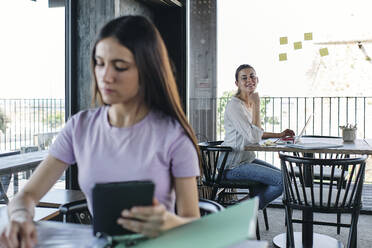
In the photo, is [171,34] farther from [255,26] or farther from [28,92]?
[255,26]

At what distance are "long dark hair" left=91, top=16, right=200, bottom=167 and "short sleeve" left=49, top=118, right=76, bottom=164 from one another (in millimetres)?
249

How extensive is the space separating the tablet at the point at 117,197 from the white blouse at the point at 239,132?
7.64ft

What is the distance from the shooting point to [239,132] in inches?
128

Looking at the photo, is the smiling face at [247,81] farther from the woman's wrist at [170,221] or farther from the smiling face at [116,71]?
the woman's wrist at [170,221]

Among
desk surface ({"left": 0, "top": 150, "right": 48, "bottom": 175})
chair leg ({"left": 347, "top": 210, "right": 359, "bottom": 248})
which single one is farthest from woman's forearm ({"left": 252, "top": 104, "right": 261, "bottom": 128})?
desk surface ({"left": 0, "top": 150, "right": 48, "bottom": 175})

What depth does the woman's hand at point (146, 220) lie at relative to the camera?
2.84ft

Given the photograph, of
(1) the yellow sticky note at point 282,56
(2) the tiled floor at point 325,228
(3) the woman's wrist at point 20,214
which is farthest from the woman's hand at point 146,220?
(1) the yellow sticky note at point 282,56

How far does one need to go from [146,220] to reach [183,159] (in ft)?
0.93

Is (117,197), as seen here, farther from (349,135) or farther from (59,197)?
(349,135)

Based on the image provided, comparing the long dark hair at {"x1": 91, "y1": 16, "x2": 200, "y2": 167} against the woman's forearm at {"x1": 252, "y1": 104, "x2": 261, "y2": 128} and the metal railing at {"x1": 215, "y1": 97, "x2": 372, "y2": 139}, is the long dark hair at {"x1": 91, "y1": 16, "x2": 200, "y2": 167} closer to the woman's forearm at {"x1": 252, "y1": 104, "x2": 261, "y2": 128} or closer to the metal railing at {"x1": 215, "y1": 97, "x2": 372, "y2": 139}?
the woman's forearm at {"x1": 252, "y1": 104, "x2": 261, "y2": 128}

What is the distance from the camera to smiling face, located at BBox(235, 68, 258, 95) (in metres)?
3.47

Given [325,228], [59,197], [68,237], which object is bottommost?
[325,228]

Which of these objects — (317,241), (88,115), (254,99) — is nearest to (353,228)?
(317,241)

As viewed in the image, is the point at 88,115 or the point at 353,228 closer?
the point at 88,115
